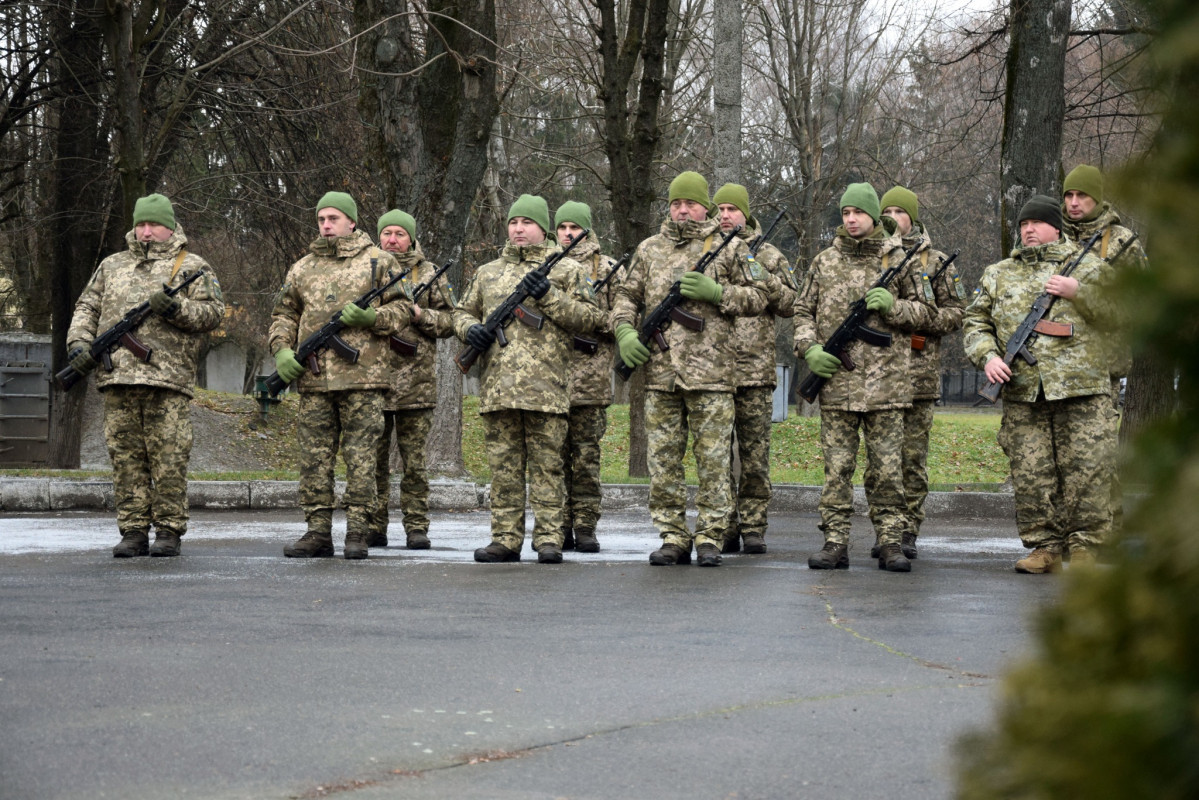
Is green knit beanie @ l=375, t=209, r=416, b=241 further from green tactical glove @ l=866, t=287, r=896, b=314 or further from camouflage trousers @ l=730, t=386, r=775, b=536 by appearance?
green tactical glove @ l=866, t=287, r=896, b=314

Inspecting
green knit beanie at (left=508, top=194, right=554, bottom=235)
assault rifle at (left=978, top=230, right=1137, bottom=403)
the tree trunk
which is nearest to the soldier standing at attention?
green knit beanie at (left=508, top=194, right=554, bottom=235)

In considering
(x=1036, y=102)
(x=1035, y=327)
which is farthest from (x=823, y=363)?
(x=1036, y=102)

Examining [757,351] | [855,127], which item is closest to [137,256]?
[757,351]

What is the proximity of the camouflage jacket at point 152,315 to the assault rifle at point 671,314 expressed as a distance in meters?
2.82

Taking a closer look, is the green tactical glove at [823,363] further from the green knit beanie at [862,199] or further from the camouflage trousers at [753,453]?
the camouflage trousers at [753,453]

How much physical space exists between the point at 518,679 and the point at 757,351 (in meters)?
5.38

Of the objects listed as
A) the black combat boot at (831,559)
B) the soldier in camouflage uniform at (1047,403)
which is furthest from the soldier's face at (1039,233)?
the black combat boot at (831,559)

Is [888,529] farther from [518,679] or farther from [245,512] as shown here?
[245,512]

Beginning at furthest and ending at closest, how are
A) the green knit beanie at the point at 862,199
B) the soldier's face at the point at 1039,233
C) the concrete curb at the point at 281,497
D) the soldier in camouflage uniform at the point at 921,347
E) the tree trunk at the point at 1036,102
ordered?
the concrete curb at the point at 281,497 < the tree trunk at the point at 1036,102 < the soldier in camouflage uniform at the point at 921,347 < the green knit beanie at the point at 862,199 < the soldier's face at the point at 1039,233

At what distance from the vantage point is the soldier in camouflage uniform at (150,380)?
372 inches

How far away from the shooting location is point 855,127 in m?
28.5

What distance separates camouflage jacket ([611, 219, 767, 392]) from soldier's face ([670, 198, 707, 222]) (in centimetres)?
5

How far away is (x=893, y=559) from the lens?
9.04 m

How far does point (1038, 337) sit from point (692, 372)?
2087 millimetres
